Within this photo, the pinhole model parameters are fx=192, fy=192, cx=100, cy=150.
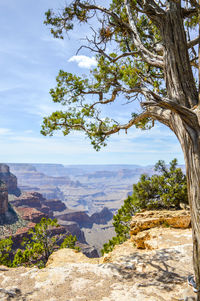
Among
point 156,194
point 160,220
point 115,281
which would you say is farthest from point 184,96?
point 156,194

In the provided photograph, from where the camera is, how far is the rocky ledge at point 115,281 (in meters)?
5.01

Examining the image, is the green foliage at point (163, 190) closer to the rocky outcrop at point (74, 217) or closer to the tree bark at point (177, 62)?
the tree bark at point (177, 62)

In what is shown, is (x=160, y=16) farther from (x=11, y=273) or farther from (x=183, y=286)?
(x=11, y=273)

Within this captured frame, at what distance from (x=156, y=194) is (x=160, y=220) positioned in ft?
12.2

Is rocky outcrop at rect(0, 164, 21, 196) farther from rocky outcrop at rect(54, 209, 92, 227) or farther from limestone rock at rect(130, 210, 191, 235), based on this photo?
limestone rock at rect(130, 210, 191, 235)

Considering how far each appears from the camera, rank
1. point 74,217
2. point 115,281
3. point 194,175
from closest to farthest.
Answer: point 194,175 < point 115,281 < point 74,217

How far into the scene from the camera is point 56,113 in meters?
8.66

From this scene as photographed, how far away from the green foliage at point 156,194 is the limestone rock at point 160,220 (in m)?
1.88

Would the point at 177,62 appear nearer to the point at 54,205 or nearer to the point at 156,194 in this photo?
the point at 156,194

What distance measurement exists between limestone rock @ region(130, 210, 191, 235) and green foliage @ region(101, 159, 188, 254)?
188cm

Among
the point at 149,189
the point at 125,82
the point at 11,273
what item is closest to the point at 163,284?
the point at 11,273

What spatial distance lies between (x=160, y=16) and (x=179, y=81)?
6.90ft

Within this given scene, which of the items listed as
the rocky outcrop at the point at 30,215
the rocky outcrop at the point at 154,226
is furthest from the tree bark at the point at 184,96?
the rocky outcrop at the point at 30,215

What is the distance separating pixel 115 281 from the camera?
576 cm
